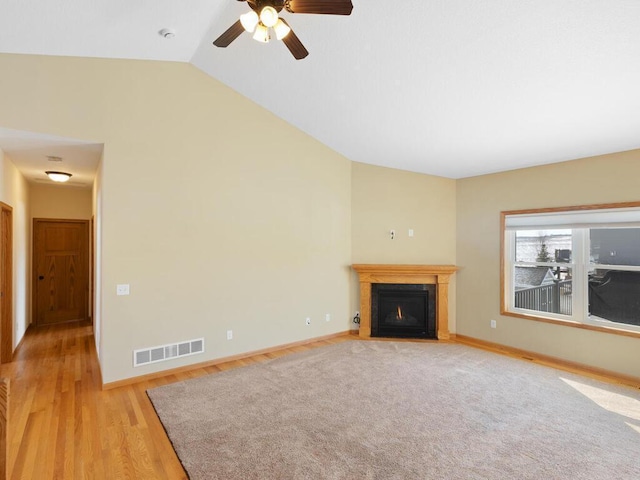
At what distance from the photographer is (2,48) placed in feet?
9.60

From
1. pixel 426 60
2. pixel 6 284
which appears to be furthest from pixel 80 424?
pixel 426 60

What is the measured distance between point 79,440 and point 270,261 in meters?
2.68

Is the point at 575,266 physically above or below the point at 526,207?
below

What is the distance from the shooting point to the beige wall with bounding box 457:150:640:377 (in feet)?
12.6

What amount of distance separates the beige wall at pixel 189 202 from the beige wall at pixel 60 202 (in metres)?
3.53

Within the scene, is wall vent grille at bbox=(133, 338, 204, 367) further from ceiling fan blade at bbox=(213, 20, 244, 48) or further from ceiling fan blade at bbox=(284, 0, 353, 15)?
ceiling fan blade at bbox=(284, 0, 353, 15)

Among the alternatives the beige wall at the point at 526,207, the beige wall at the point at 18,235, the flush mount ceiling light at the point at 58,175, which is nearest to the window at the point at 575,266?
the beige wall at the point at 526,207

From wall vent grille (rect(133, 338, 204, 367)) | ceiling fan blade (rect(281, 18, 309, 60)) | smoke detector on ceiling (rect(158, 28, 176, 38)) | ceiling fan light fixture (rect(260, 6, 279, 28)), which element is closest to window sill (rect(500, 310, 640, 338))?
wall vent grille (rect(133, 338, 204, 367))

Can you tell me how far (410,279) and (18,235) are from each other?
5.84m

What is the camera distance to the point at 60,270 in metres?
6.19

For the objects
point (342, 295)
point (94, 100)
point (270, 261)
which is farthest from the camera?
point (342, 295)

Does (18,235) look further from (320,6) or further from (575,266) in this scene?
(575,266)

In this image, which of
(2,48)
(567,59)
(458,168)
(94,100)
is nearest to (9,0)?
(2,48)

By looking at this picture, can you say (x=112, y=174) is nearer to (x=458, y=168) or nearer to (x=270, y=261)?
(x=270, y=261)
